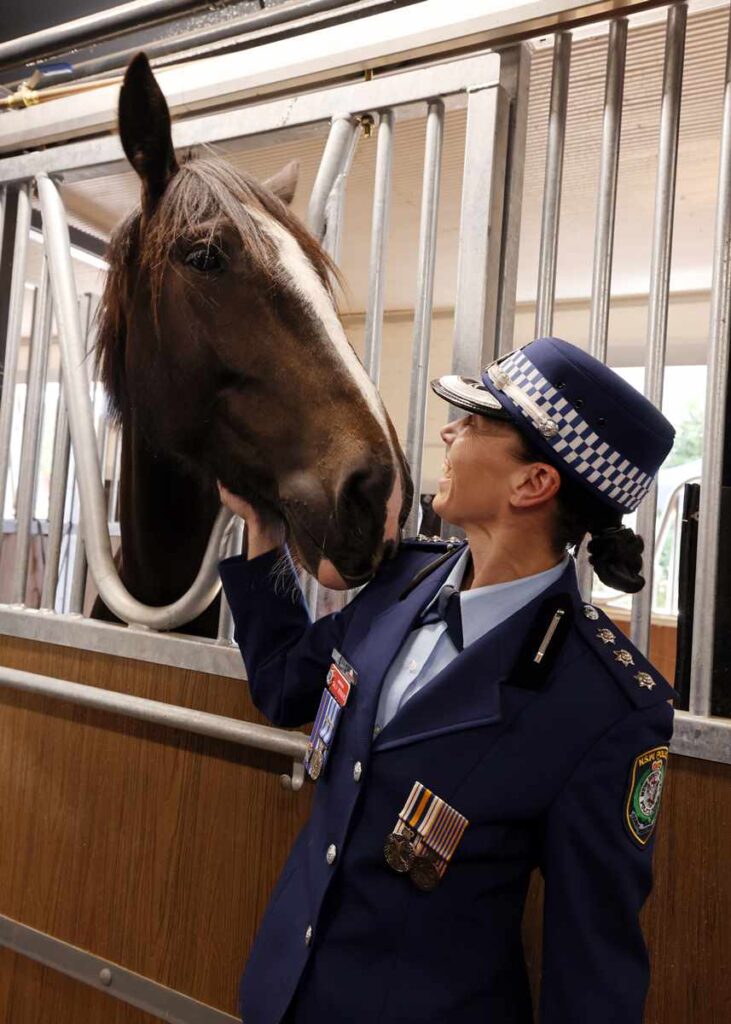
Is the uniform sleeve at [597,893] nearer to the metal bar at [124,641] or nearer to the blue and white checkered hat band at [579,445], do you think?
the blue and white checkered hat band at [579,445]

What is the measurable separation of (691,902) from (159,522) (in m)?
0.93

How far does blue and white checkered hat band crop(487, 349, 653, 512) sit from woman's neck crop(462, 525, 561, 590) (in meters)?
0.10

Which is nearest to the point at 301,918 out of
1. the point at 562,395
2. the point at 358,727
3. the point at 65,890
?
the point at 358,727

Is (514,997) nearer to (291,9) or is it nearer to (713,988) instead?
(713,988)

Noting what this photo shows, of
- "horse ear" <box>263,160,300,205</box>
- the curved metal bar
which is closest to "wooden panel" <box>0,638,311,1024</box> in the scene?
the curved metal bar

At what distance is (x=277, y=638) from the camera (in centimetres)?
102

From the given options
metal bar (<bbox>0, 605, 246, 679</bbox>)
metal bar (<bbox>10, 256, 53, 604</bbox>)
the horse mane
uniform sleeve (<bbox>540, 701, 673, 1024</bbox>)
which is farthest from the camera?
metal bar (<bbox>10, 256, 53, 604</bbox>)

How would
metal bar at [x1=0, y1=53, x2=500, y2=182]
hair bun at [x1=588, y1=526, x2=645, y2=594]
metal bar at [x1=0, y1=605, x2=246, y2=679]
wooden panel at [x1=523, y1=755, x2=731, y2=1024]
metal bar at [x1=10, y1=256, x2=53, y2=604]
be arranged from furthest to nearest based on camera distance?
metal bar at [x1=10, y1=256, x2=53, y2=604]
metal bar at [x1=0, y1=605, x2=246, y2=679]
metal bar at [x1=0, y1=53, x2=500, y2=182]
wooden panel at [x1=523, y1=755, x2=731, y2=1024]
hair bun at [x1=588, y1=526, x2=645, y2=594]

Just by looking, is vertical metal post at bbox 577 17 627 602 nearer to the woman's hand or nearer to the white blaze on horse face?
the white blaze on horse face

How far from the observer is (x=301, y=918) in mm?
833

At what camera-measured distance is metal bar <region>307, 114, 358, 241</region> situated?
1188 mm

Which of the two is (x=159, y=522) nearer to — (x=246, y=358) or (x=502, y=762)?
(x=246, y=358)

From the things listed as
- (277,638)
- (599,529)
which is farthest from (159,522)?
(599,529)

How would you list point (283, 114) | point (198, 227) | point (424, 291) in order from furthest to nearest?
point (283, 114) < point (424, 291) < point (198, 227)
